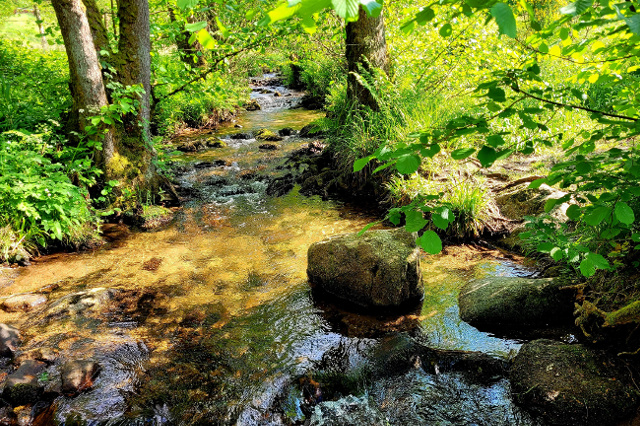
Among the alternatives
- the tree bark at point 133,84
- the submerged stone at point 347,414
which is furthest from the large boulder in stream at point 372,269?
the tree bark at point 133,84

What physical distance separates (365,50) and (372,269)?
5.15 metres

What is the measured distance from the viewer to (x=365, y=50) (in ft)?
25.8

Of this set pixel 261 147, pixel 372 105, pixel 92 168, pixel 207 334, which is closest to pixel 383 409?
pixel 207 334

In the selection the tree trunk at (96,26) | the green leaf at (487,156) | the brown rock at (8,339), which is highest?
the tree trunk at (96,26)

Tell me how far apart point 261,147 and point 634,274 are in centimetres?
918

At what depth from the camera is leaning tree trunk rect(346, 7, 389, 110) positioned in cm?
776

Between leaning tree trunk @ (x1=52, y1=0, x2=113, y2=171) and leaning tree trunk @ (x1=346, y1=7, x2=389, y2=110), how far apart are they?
4361mm

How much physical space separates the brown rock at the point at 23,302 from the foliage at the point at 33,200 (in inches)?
39.8

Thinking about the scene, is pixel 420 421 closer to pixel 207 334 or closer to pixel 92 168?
pixel 207 334

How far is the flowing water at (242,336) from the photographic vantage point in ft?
10.3

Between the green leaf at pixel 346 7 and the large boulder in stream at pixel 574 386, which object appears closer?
the green leaf at pixel 346 7

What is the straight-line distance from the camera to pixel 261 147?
36.0 ft

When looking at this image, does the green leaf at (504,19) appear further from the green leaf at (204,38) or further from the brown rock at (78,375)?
the brown rock at (78,375)

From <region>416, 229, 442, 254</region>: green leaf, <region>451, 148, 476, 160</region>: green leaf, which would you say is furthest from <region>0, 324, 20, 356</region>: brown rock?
<region>451, 148, 476, 160</region>: green leaf
